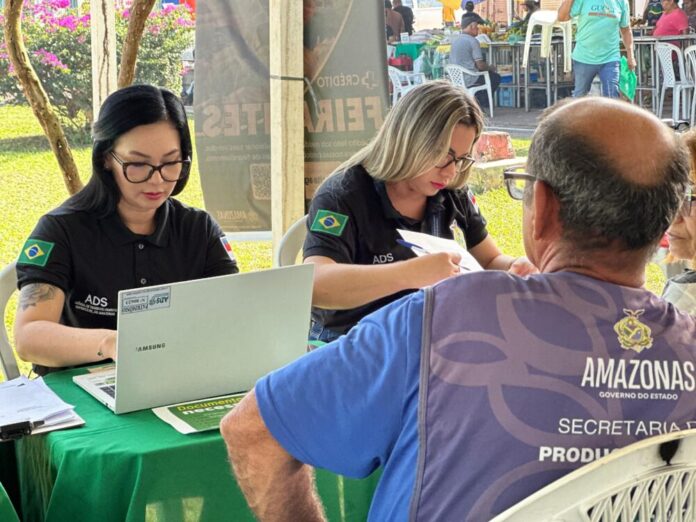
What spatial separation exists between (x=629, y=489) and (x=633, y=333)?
0.19m

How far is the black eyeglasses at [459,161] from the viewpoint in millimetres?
2601

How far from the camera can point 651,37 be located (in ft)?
15.7

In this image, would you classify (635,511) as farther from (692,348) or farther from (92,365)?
(92,365)

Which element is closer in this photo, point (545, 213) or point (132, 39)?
point (545, 213)

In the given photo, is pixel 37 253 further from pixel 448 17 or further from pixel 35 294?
pixel 448 17

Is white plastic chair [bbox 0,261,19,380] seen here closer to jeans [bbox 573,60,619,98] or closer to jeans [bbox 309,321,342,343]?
jeans [bbox 309,321,342,343]

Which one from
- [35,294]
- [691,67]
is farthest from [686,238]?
[691,67]

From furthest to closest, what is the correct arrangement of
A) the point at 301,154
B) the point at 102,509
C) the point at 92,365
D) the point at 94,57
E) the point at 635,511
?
the point at 301,154 < the point at 94,57 < the point at 92,365 < the point at 102,509 < the point at 635,511

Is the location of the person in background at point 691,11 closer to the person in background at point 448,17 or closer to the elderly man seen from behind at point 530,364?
the person in background at point 448,17

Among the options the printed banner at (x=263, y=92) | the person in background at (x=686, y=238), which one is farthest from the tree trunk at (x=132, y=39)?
the person in background at (x=686, y=238)

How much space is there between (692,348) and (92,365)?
4.69 ft

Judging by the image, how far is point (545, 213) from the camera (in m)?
1.20

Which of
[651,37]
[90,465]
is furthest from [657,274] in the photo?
[90,465]

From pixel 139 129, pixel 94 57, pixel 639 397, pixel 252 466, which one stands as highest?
pixel 94 57
